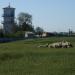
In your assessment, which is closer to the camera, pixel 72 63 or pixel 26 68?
pixel 26 68

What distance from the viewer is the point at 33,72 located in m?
16.1

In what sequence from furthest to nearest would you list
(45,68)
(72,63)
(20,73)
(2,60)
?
(2,60), (72,63), (45,68), (20,73)

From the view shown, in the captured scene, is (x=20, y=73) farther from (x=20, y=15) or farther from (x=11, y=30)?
(x=20, y=15)

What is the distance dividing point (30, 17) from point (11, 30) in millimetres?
18913

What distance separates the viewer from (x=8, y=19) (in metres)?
135

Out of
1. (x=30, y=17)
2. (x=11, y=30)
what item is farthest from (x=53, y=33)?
(x=11, y=30)

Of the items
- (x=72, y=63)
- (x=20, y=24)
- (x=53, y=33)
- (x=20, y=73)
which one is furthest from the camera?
(x=53, y=33)

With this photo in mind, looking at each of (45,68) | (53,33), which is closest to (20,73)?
(45,68)

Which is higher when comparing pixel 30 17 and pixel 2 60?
pixel 30 17

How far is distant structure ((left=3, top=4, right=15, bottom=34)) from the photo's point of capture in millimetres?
133875

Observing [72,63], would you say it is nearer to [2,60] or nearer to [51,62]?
[51,62]

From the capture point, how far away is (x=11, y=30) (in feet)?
455

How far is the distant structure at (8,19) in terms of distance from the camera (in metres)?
134

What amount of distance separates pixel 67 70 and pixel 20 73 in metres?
2.60
